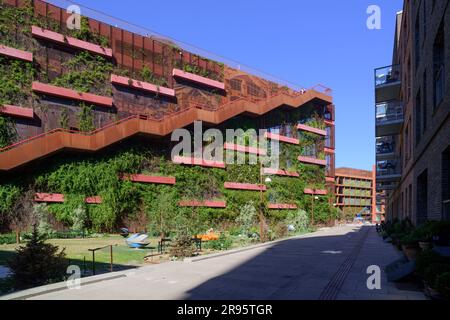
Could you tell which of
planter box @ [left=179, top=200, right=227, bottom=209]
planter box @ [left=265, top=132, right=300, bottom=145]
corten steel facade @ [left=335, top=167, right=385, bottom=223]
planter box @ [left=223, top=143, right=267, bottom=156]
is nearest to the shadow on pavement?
planter box @ [left=179, top=200, right=227, bottom=209]

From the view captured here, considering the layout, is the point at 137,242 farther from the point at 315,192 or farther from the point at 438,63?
the point at 315,192

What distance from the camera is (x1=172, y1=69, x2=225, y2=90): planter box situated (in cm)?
3731

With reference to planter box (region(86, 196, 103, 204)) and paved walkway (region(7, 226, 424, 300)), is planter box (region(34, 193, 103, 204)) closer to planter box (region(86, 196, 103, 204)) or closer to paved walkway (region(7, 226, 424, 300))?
planter box (region(86, 196, 103, 204))

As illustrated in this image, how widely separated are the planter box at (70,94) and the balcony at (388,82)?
2204cm

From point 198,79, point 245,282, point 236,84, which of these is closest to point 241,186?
point 236,84

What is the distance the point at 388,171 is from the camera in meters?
35.8

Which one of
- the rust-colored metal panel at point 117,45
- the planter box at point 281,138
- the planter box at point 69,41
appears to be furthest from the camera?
the planter box at point 281,138

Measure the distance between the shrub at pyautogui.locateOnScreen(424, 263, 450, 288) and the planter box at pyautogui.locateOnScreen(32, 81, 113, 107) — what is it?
2742 centimetres

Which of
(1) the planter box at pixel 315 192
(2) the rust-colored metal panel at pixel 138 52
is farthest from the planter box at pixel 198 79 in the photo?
(1) the planter box at pixel 315 192

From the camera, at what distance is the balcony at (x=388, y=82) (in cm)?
3273

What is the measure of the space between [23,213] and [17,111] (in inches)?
272

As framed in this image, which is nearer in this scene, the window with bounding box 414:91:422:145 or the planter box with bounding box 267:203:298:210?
the window with bounding box 414:91:422:145

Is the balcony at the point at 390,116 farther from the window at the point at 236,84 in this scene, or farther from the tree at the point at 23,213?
the tree at the point at 23,213
